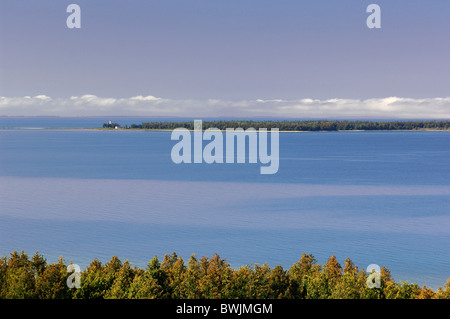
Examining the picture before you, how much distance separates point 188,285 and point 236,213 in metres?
18.1

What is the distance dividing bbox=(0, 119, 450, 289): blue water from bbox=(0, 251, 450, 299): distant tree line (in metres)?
8.11

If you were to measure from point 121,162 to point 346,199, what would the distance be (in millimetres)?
29365

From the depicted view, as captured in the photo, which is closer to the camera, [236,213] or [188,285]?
[188,285]

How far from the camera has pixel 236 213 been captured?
1196 inches

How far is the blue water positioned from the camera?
23297mm

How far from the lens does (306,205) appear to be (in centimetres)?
3275

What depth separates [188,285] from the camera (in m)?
12.4

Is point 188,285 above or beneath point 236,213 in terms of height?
above

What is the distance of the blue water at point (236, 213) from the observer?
23297mm

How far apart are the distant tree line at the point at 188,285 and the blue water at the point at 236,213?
8108mm

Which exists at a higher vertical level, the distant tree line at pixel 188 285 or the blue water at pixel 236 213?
the distant tree line at pixel 188 285
